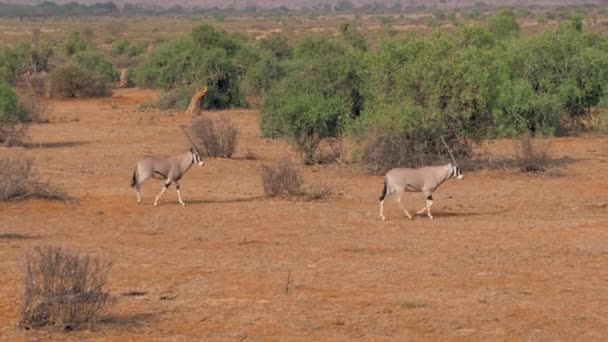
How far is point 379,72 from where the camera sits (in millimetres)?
25219

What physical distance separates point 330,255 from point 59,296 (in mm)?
4667

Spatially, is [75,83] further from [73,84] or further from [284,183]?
[284,183]

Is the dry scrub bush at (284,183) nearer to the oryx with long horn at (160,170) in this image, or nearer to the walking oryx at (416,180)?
the oryx with long horn at (160,170)

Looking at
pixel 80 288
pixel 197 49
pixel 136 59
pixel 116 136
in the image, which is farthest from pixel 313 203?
pixel 136 59

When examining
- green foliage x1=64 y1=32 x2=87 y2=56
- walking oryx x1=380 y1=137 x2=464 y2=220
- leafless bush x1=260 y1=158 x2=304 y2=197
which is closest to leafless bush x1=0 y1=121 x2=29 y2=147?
leafless bush x1=260 y1=158 x2=304 y2=197

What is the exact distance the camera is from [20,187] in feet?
60.5

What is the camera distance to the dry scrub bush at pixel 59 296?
410 inches

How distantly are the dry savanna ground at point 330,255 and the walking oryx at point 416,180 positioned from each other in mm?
361

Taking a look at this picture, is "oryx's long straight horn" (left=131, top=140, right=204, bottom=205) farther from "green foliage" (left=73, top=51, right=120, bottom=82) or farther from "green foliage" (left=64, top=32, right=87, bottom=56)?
"green foliage" (left=64, top=32, right=87, bottom=56)

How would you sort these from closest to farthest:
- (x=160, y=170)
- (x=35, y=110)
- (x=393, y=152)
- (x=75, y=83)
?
(x=160, y=170) → (x=393, y=152) → (x=35, y=110) → (x=75, y=83)

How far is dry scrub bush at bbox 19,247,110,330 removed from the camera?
34.1 feet

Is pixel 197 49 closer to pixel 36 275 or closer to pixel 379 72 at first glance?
pixel 379 72

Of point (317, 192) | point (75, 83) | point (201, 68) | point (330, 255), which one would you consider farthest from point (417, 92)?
point (75, 83)

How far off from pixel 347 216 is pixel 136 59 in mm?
50852
